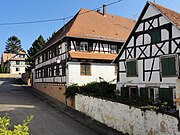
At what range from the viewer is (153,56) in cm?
1571

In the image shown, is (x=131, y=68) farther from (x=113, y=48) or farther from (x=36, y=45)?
(x=36, y=45)

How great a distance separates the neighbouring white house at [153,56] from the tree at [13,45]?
94.3m

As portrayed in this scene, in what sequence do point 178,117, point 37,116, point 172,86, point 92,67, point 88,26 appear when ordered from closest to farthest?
point 178,117 < point 172,86 < point 37,116 < point 92,67 < point 88,26

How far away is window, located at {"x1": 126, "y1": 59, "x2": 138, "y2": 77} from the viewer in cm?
1727

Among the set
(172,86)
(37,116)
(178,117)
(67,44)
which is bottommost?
(37,116)

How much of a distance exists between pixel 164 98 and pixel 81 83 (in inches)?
389

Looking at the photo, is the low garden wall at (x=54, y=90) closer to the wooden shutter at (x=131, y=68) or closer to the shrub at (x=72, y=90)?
the shrub at (x=72, y=90)

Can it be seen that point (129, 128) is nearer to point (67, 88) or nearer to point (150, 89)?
point (150, 89)

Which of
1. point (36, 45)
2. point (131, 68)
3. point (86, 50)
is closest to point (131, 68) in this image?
point (131, 68)

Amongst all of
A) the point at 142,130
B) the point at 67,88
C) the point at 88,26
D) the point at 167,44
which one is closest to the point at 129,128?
the point at 142,130

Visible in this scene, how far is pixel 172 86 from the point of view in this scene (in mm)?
14336

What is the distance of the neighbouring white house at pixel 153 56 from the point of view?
1445 centimetres

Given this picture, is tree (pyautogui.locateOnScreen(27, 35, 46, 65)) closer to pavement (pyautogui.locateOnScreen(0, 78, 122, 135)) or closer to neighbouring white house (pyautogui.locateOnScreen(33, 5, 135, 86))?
neighbouring white house (pyautogui.locateOnScreen(33, 5, 135, 86))

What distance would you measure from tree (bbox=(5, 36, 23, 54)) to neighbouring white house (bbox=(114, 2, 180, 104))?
94284 mm
